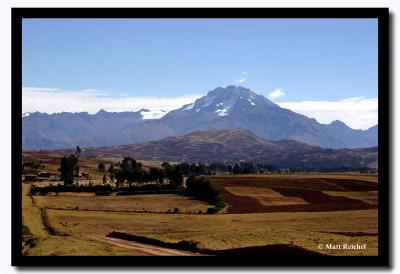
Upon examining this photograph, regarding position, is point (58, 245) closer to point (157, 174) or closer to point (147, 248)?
Answer: point (147, 248)

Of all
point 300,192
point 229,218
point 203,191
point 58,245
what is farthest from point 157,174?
point 58,245

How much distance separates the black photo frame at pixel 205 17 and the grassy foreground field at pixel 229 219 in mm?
314

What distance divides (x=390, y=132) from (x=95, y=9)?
909cm

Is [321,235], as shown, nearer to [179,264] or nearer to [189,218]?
[179,264]

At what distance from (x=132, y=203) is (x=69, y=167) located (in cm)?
421

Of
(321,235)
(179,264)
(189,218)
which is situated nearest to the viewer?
(179,264)

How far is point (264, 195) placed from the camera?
27.7 m

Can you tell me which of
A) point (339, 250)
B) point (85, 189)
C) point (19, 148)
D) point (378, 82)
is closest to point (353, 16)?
point (378, 82)

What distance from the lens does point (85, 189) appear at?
91.6ft

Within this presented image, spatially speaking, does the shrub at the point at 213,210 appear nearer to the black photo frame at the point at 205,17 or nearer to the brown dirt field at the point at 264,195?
the brown dirt field at the point at 264,195

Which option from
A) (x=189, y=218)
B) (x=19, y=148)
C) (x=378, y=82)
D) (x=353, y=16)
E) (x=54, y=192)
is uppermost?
(x=353, y=16)

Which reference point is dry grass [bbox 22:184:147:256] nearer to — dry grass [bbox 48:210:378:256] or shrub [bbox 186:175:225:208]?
dry grass [bbox 48:210:378:256]

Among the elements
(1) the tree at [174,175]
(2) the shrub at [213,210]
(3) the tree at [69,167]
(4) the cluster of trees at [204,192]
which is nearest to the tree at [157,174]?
(1) the tree at [174,175]

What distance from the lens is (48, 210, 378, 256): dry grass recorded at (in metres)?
15.1
